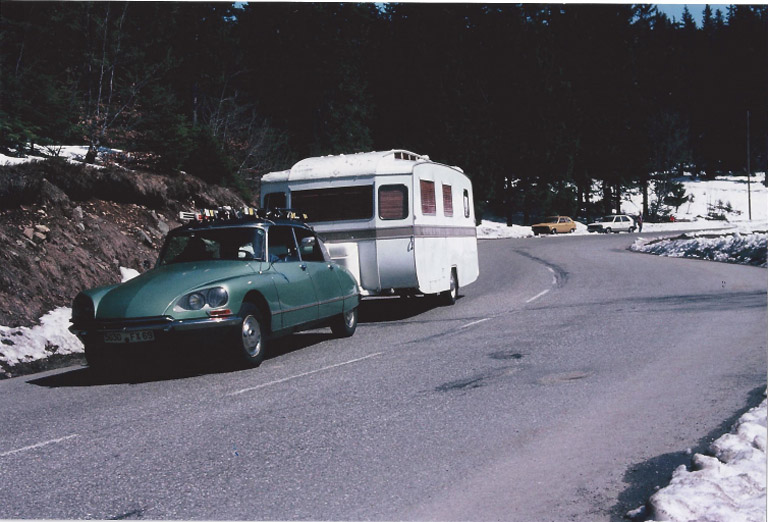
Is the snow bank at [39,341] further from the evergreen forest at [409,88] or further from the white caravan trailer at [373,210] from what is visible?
the evergreen forest at [409,88]

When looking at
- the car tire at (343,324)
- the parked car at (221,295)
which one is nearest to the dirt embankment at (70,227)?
the parked car at (221,295)

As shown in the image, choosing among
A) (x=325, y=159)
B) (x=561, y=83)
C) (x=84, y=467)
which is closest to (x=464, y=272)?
(x=325, y=159)

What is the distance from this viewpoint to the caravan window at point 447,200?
1650cm

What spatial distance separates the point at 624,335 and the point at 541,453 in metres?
5.93

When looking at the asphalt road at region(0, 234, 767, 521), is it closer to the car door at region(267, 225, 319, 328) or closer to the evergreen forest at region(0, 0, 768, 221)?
the car door at region(267, 225, 319, 328)

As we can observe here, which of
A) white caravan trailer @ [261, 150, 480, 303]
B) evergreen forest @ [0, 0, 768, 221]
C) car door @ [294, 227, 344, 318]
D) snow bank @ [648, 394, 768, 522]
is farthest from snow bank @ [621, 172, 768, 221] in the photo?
snow bank @ [648, 394, 768, 522]

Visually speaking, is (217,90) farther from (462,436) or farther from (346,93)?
(462,436)

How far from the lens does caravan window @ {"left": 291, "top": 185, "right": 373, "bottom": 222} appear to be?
14.5 m

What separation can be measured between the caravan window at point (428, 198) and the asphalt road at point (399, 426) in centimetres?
351

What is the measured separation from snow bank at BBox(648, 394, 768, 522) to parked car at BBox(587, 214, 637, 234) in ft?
202

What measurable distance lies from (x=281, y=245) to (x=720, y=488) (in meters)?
7.60

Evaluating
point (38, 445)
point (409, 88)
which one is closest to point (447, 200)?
point (38, 445)

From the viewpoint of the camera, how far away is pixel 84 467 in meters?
5.36

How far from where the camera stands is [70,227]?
15.5 meters
